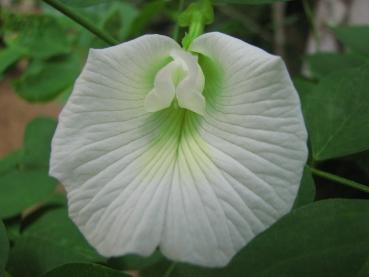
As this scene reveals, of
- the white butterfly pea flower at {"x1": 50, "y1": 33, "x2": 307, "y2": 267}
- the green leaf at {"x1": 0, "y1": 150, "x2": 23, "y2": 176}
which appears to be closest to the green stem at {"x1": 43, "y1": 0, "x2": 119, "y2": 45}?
the white butterfly pea flower at {"x1": 50, "y1": 33, "x2": 307, "y2": 267}

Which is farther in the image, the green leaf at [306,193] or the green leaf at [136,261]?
the green leaf at [136,261]

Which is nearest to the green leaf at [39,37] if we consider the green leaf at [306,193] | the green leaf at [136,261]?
the green leaf at [136,261]

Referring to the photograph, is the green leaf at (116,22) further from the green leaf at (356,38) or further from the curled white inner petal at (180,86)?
the curled white inner petal at (180,86)

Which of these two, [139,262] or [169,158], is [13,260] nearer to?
[139,262]

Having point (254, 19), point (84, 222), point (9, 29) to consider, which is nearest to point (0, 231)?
point (84, 222)

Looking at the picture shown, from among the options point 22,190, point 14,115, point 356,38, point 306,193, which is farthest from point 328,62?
point 14,115
